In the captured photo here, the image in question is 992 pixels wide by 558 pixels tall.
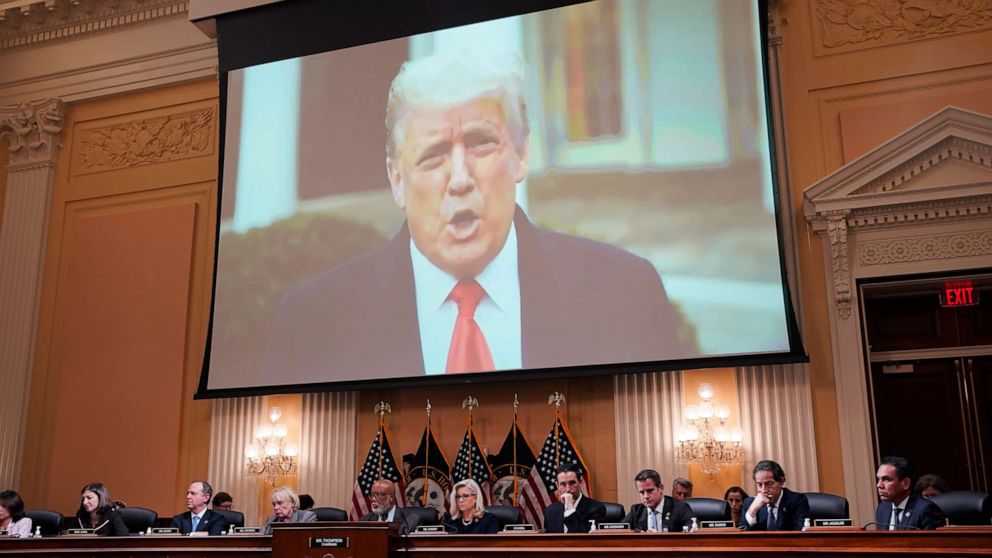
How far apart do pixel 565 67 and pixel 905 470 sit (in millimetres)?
4760

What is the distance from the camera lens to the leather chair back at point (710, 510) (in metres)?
6.69

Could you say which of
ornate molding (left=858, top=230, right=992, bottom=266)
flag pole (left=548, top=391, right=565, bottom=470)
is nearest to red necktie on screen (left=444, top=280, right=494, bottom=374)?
flag pole (left=548, top=391, right=565, bottom=470)

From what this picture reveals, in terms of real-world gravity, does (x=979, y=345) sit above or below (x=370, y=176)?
below

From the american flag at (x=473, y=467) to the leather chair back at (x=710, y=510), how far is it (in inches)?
85.3

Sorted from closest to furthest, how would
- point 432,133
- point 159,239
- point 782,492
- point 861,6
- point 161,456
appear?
1. point 782,492
2. point 861,6
3. point 432,133
4. point 161,456
5. point 159,239

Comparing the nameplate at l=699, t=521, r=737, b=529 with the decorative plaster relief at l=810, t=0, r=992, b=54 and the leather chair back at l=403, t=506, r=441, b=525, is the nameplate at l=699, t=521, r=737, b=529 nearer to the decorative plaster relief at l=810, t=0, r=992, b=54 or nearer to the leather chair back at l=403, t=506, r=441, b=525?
the leather chair back at l=403, t=506, r=441, b=525

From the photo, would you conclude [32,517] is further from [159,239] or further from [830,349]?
[830,349]

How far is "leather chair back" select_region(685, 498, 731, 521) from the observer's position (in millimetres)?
6691

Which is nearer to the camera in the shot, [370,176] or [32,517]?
[32,517]

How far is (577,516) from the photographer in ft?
22.1

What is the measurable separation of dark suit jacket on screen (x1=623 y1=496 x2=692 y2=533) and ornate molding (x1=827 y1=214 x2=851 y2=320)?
96.4 inches

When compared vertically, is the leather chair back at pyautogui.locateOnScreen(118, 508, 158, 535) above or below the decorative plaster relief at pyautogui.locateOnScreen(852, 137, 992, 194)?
below

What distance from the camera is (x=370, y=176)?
9.41 meters

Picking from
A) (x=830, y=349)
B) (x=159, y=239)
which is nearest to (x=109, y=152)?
(x=159, y=239)
